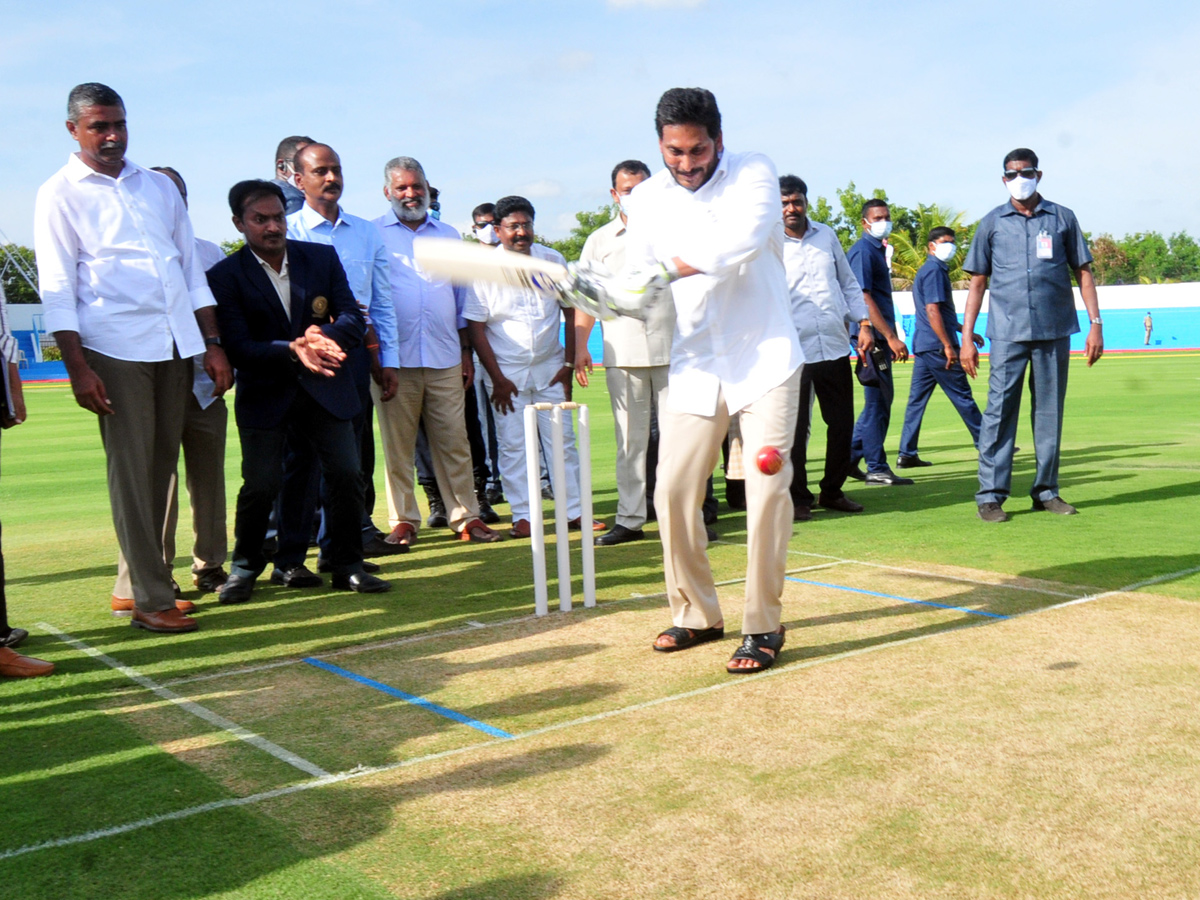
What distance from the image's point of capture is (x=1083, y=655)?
189 inches

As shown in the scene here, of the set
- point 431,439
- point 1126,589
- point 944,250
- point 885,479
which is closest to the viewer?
point 1126,589

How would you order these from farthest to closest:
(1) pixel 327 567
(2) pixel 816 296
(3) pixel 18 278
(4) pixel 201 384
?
(3) pixel 18 278, (2) pixel 816 296, (1) pixel 327 567, (4) pixel 201 384

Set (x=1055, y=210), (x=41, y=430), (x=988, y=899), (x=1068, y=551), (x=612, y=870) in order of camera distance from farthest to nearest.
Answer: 1. (x=41, y=430)
2. (x=1055, y=210)
3. (x=1068, y=551)
4. (x=612, y=870)
5. (x=988, y=899)

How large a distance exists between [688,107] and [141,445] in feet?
10.3

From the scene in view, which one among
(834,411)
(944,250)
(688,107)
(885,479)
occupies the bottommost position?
(885,479)

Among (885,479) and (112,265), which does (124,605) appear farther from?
(885,479)

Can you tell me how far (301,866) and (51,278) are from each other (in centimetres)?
360

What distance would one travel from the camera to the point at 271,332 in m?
6.44

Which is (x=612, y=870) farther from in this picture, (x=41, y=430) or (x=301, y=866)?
(x=41, y=430)

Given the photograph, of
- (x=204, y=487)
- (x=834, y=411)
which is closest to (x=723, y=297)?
(x=204, y=487)

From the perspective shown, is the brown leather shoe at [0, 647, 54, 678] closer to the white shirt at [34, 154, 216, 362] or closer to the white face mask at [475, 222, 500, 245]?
the white shirt at [34, 154, 216, 362]

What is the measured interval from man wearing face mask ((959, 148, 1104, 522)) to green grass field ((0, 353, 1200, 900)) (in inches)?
47.1

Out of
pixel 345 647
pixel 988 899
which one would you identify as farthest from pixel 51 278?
pixel 988 899

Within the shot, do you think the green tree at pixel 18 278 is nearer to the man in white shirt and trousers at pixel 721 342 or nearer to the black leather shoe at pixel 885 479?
the black leather shoe at pixel 885 479
